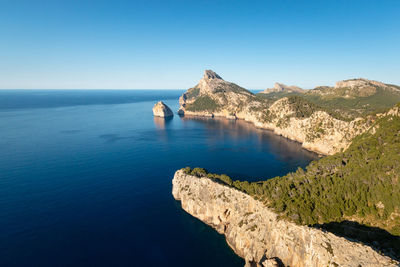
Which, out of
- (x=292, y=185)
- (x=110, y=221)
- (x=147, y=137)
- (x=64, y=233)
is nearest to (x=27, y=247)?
(x=64, y=233)

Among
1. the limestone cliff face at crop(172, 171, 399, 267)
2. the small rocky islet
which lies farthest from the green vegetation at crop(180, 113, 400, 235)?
the limestone cliff face at crop(172, 171, 399, 267)

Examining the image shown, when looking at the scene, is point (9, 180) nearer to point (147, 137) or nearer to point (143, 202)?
point (143, 202)

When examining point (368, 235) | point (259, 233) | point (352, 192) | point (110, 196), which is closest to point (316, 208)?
point (368, 235)

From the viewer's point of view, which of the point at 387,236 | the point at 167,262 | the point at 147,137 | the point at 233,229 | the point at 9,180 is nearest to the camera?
the point at 387,236

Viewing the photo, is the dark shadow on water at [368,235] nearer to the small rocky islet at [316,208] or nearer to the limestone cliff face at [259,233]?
the small rocky islet at [316,208]

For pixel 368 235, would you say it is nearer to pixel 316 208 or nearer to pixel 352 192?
pixel 316 208

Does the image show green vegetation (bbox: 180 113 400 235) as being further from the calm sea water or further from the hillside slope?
the calm sea water
